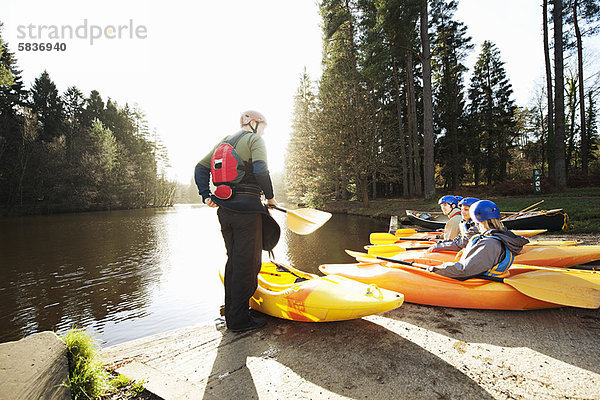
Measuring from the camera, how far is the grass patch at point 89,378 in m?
1.67

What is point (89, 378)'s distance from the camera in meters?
1.75

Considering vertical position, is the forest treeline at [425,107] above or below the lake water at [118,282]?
above

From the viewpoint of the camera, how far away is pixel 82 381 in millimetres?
1691

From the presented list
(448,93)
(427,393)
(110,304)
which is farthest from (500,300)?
(448,93)

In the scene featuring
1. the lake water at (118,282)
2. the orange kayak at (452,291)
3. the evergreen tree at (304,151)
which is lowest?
the lake water at (118,282)

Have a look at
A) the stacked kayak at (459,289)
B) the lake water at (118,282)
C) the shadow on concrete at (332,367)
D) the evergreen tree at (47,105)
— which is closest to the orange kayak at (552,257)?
the stacked kayak at (459,289)

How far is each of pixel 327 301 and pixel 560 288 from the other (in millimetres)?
2192

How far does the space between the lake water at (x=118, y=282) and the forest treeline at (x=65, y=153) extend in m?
13.0

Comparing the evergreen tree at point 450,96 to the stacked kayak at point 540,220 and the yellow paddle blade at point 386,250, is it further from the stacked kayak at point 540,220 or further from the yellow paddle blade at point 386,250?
the yellow paddle blade at point 386,250

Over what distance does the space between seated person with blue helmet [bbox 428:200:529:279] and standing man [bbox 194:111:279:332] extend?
2.17 m

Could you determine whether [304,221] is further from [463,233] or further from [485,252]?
[463,233]

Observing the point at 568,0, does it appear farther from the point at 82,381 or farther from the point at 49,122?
the point at 49,122

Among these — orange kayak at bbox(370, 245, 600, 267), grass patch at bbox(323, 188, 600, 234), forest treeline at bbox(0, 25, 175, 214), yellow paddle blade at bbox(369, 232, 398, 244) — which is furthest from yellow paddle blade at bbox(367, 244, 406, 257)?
forest treeline at bbox(0, 25, 175, 214)

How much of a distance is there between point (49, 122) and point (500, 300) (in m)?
47.6
